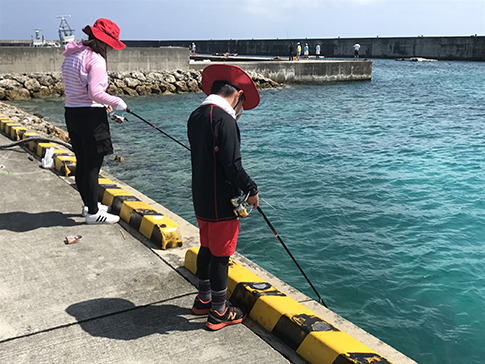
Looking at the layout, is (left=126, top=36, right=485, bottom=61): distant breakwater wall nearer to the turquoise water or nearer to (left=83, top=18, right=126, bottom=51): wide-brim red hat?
the turquoise water

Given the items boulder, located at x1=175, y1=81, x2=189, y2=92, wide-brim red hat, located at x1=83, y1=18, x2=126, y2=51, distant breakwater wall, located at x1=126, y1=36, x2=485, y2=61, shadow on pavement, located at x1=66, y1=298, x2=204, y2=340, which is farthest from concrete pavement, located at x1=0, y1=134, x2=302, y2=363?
distant breakwater wall, located at x1=126, y1=36, x2=485, y2=61

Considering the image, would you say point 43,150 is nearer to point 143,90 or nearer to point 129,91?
point 129,91

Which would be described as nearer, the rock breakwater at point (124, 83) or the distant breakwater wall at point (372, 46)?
the rock breakwater at point (124, 83)

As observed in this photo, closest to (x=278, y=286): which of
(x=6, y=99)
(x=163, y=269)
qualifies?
(x=163, y=269)

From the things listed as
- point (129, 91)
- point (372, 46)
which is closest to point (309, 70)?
point (129, 91)

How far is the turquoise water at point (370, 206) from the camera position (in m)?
5.73

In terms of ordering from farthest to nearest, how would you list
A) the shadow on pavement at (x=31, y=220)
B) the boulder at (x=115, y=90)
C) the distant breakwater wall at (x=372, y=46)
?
the distant breakwater wall at (x=372, y=46) → the boulder at (x=115, y=90) → the shadow on pavement at (x=31, y=220)

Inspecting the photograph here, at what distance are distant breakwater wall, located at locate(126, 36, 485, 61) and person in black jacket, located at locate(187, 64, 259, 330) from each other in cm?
6898

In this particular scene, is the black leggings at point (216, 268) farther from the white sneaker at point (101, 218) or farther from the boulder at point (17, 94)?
the boulder at point (17, 94)

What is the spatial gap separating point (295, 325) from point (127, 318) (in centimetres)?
113

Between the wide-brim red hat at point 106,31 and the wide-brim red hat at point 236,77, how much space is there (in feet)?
5.06

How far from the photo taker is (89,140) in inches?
177

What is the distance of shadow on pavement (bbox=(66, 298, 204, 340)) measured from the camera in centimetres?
314

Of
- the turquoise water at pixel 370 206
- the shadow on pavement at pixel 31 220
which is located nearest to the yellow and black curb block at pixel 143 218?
the shadow on pavement at pixel 31 220
